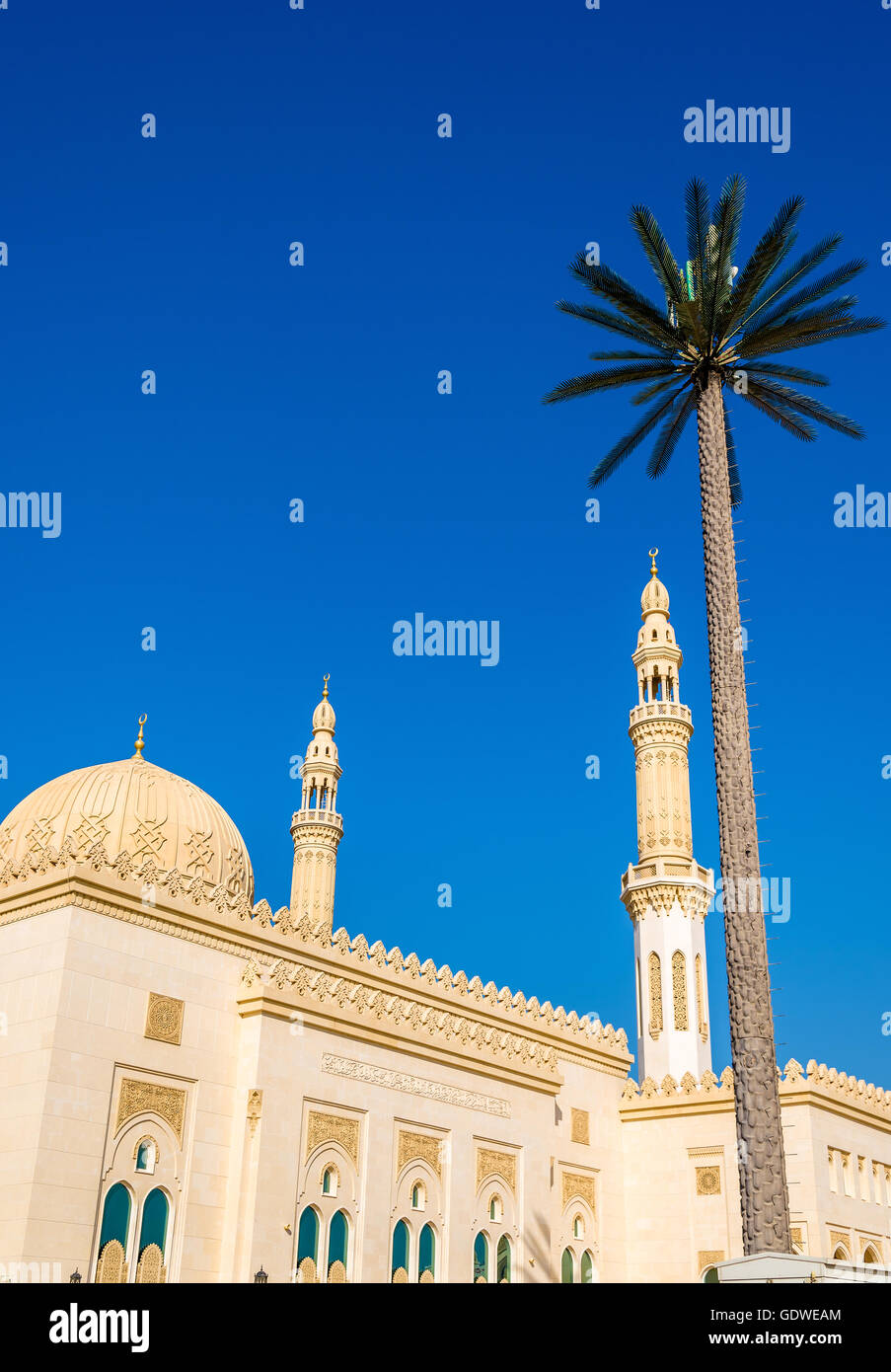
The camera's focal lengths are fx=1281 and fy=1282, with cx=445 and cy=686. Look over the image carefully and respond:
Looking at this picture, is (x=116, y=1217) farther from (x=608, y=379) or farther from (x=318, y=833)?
(x=318, y=833)

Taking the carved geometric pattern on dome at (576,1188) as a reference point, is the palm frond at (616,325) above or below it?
above

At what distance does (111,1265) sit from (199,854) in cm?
645

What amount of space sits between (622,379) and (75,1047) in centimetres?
1115

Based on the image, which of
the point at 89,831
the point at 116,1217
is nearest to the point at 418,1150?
the point at 116,1217

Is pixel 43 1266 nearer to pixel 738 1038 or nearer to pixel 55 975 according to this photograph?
pixel 55 975

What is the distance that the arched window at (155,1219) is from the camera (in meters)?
16.1

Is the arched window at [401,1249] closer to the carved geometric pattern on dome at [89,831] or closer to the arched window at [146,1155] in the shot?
the arched window at [146,1155]

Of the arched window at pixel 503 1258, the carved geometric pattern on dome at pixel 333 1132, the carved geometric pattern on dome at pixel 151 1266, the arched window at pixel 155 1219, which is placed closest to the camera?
the carved geometric pattern on dome at pixel 151 1266

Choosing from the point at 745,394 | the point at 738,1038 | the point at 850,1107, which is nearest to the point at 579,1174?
the point at 850,1107

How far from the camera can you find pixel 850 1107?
76.9 feet

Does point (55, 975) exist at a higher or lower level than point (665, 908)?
lower

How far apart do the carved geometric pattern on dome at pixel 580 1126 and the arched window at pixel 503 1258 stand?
2899 mm

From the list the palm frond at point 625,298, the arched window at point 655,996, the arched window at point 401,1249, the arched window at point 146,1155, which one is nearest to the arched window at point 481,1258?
the arched window at point 401,1249

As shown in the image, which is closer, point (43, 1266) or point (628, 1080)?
point (43, 1266)
